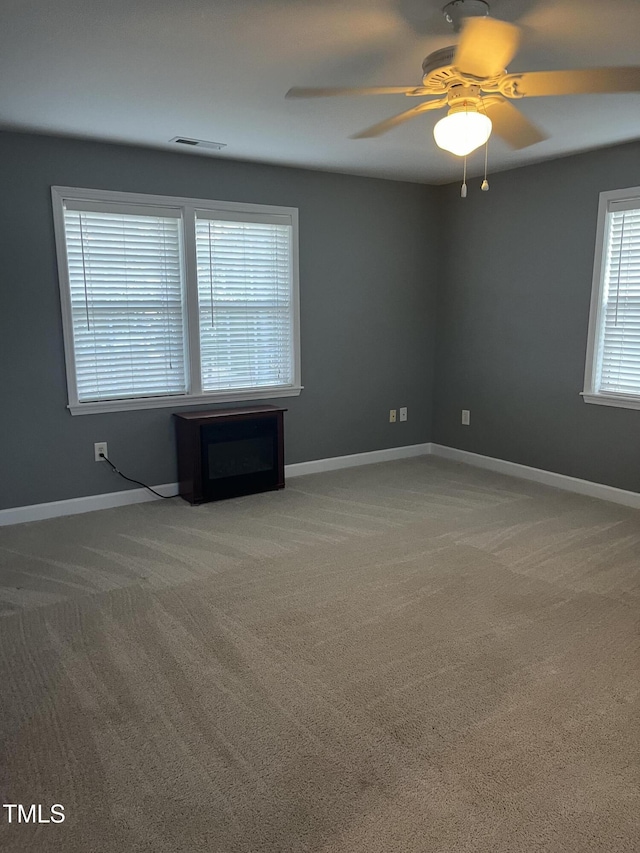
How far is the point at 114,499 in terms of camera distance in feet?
14.0

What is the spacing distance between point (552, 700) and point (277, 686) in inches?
38.7

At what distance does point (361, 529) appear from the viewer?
3.85 metres

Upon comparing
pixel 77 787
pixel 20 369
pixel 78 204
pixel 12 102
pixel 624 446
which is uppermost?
pixel 12 102

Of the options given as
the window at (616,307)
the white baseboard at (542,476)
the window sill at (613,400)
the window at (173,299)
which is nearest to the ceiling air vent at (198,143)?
the window at (173,299)

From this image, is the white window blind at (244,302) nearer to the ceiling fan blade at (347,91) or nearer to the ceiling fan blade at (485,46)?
the ceiling fan blade at (347,91)

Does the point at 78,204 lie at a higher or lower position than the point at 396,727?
higher

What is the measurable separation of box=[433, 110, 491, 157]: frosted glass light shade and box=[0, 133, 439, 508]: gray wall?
244 centimetres

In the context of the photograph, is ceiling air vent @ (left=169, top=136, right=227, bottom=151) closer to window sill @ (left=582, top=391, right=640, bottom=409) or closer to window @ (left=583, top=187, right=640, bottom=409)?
window @ (left=583, top=187, right=640, bottom=409)

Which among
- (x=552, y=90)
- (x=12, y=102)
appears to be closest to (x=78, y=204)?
(x=12, y=102)

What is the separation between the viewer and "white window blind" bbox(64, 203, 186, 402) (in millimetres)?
3982

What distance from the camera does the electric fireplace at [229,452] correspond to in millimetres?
4281

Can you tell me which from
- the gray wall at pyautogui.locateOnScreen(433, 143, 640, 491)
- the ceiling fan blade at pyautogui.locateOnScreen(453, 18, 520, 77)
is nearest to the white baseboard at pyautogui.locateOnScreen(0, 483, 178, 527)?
the gray wall at pyautogui.locateOnScreen(433, 143, 640, 491)

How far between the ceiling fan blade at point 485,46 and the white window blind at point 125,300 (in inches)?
102

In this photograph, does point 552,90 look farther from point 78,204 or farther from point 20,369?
point 20,369
